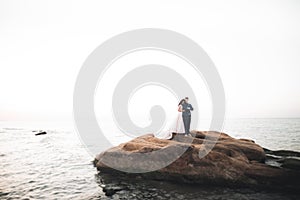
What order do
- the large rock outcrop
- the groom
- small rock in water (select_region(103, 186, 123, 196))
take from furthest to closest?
the groom
the large rock outcrop
small rock in water (select_region(103, 186, 123, 196))

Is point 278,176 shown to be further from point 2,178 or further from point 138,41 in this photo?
point 138,41

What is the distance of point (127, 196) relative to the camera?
36.7 ft

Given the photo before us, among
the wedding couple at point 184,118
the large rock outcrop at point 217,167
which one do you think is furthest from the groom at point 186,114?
the large rock outcrop at point 217,167

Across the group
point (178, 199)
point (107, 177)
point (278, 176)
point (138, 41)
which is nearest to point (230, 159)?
point (278, 176)

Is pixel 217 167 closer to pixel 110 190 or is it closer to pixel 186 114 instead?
pixel 186 114

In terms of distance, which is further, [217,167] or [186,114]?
[186,114]

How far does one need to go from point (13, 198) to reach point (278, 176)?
50.5 ft

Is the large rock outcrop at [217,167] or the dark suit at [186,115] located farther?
the dark suit at [186,115]

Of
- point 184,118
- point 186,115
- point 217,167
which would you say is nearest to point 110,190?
point 217,167

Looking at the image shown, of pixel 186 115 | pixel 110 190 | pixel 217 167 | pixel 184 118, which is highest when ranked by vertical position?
pixel 186 115

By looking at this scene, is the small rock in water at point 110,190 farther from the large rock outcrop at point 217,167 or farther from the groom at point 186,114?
the groom at point 186,114

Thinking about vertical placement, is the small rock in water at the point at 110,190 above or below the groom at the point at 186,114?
below

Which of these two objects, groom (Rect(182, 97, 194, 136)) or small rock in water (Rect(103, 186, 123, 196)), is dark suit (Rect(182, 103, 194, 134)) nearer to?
groom (Rect(182, 97, 194, 136))

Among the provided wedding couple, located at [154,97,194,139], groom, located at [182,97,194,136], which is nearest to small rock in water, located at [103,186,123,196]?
wedding couple, located at [154,97,194,139]
